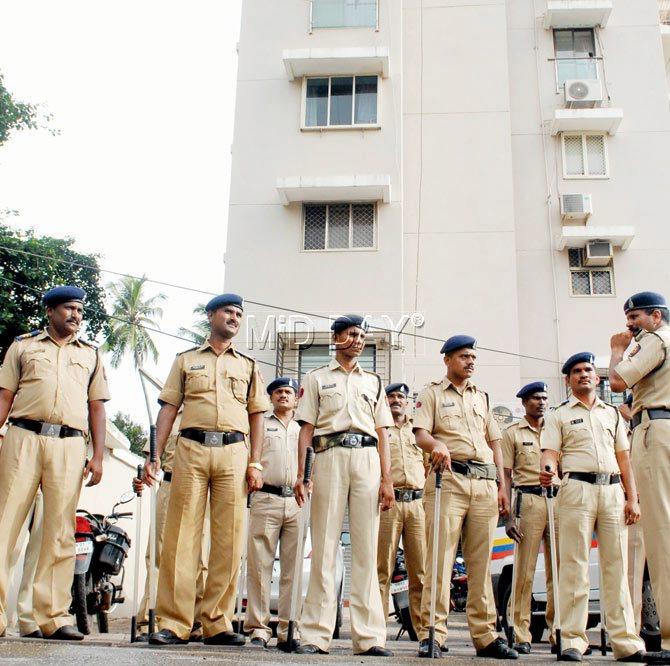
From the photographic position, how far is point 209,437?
557 cm

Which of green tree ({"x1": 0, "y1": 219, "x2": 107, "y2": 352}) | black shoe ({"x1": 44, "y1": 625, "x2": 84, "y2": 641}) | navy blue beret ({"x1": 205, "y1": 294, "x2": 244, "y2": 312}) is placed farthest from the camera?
green tree ({"x1": 0, "y1": 219, "x2": 107, "y2": 352})

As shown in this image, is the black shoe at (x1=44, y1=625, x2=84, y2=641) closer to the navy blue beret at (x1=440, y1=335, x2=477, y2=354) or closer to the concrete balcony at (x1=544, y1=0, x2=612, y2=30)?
the navy blue beret at (x1=440, y1=335, x2=477, y2=354)

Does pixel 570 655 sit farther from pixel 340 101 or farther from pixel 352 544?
pixel 340 101

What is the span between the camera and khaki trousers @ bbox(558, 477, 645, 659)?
5.54m

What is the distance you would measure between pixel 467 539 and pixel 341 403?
53.9 inches

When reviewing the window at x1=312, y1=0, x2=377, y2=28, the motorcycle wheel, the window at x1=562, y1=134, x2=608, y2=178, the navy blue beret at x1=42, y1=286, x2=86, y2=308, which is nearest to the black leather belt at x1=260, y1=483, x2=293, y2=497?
the motorcycle wheel

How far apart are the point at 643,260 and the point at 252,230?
8.43 metres

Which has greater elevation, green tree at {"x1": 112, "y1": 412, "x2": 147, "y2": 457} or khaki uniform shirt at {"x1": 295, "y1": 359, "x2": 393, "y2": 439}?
green tree at {"x1": 112, "y1": 412, "x2": 147, "y2": 457}

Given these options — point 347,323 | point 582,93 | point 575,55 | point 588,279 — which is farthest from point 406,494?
point 575,55

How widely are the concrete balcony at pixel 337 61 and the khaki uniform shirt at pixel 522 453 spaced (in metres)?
11.6

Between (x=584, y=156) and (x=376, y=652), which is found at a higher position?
(x=584, y=156)

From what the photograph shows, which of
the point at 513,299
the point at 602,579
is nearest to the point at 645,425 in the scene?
the point at 602,579

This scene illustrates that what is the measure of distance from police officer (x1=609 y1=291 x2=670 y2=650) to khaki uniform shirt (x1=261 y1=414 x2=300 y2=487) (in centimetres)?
293

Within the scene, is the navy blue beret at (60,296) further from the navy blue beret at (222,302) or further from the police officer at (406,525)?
the police officer at (406,525)
